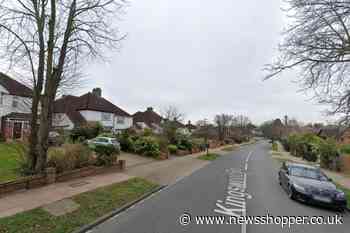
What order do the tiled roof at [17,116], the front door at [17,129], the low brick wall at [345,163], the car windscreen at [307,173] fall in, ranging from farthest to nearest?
the front door at [17,129]
the tiled roof at [17,116]
the low brick wall at [345,163]
the car windscreen at [307,173]

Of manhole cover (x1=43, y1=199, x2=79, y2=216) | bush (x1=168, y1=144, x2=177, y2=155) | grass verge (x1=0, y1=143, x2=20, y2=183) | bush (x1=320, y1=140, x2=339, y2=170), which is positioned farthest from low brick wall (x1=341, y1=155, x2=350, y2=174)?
grass verge (x1=0, y1=143, x2=20, y2=183)

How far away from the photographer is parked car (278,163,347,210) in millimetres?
8516

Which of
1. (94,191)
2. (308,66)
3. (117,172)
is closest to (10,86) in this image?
(117,172)

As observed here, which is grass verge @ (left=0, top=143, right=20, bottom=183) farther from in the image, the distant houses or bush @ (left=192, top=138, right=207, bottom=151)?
bush @ (left=192, top=138, right=207, bottom=151)

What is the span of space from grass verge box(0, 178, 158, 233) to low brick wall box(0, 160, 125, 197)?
198 centimetres

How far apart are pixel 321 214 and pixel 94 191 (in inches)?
321

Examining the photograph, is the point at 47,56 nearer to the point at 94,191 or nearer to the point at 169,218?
the point at 94,191

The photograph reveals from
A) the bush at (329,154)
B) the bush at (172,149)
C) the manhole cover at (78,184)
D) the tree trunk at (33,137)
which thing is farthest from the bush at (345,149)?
the tree trunk at (33,137)

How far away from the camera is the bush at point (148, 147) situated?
22.5 m

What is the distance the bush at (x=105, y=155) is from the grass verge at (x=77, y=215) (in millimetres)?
3746

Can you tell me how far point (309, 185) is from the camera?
29.8 feet

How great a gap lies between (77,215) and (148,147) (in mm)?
16163

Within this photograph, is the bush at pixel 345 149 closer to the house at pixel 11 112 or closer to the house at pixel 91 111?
the house at pixel 91 111

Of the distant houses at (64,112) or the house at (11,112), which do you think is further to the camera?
the house at (11,112)
